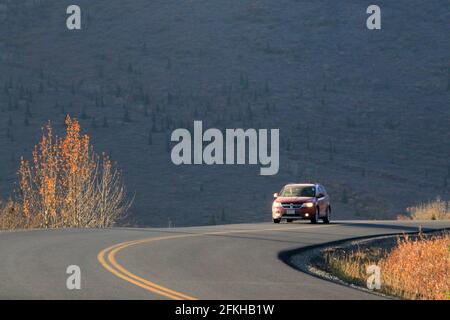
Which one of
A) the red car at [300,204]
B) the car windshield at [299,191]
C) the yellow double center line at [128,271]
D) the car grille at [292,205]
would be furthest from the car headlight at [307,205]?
the yellow double center line at [128,271]

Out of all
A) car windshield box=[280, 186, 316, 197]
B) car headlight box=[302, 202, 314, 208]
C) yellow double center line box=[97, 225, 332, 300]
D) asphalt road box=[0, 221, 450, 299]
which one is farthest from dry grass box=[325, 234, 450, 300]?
car windshield box=[280, 186, 316, 197]

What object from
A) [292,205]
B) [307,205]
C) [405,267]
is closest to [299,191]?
[292,205]

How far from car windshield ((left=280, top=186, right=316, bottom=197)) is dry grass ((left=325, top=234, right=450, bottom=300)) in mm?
7556

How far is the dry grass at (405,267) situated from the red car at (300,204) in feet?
23.0

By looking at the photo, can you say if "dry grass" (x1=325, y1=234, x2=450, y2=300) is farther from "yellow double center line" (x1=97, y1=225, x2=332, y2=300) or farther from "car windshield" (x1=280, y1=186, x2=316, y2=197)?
"car windshield" (x1=280, y1=186, x2=316, y2=197)

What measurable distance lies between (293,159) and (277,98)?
971 cm

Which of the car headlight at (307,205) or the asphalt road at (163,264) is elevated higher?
the car headlight at (307,205)

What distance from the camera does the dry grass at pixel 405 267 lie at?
1942 cm

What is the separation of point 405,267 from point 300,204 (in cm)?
1216

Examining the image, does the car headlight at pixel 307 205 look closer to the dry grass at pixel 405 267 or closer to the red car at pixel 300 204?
the red car at pixel 300 204

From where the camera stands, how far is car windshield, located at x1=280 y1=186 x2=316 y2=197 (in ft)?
120

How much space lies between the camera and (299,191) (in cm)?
3688

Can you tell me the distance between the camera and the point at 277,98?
238ft
